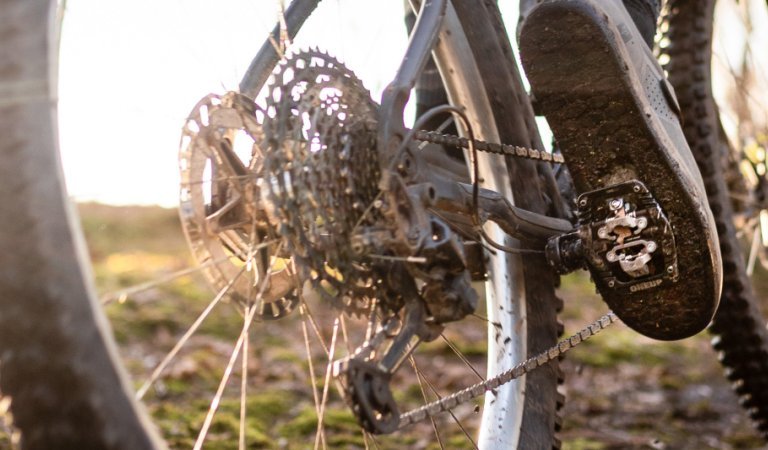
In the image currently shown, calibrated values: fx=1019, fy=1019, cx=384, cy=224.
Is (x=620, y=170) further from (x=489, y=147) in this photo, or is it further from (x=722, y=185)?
(x=722, y=185)

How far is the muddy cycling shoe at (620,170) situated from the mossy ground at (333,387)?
1.40 ft

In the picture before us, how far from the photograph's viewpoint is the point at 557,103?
50.6 inches

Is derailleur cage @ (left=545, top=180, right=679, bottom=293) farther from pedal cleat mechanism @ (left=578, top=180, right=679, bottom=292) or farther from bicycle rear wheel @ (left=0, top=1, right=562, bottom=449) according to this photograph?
bicycle rear wheel @ (left=0, top=1, right=562, bottom=449)

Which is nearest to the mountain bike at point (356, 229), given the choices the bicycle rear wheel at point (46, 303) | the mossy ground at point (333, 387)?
the bicycle rear wheel at point (46, 303)

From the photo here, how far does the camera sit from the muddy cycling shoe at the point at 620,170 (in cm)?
126

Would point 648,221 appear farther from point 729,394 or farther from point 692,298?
point 729,394

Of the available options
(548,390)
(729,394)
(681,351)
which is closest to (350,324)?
(681,351)

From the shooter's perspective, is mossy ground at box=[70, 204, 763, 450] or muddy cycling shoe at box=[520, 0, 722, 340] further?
mossy ground at box=[70, 204, 763, 450]

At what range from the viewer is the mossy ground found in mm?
2170

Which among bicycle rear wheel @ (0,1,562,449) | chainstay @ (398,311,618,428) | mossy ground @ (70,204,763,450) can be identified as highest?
bicycle rear wheel @ (0,1,562,449)

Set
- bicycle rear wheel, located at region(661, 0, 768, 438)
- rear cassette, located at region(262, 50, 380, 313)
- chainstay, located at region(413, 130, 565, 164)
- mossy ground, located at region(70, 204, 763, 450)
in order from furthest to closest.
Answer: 1. mossy ground, located at region(70, 204, 763, 450)
2. bicycle rear wheel, located at region(661, 0, 768, 438)
3. chainstay, located at region(413, 130, 565, 164)
4. rear cassette, located at region(262, 50, 380, 313)

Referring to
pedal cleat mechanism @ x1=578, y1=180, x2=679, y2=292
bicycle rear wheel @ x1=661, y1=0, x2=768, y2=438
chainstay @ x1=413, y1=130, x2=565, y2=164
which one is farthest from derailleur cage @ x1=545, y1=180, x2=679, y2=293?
bicycle rear wheel @ x1=661, y1=0, x2=768, y2=438

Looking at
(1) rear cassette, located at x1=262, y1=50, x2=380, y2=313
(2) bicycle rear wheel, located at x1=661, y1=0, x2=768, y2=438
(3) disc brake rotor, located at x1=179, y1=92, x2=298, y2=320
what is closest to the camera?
(1) rear cassette, located at x1=262, y1=50, x2=380, y2=313

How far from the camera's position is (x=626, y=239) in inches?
50.3
